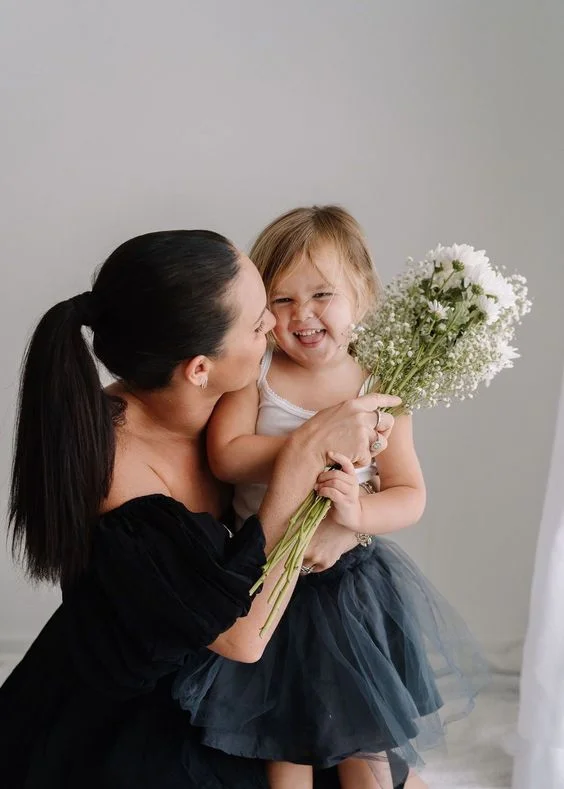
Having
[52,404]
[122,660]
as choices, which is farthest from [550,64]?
[122,660]

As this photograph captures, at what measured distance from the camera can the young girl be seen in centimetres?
174

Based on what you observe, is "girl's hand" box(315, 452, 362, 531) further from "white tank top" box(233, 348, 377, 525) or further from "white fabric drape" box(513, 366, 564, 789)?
"white fabric drape" box(513, 366, 564, 789)

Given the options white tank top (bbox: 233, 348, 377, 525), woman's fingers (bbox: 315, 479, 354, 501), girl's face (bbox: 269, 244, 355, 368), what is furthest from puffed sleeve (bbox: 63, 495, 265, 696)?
girl's face (bbox: 269, 244, 355, 368)

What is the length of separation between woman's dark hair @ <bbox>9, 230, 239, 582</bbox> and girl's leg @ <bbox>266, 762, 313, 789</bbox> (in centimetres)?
53

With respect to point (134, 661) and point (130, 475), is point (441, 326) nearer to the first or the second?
point (130, 475)

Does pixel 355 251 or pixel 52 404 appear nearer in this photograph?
pixel 52 404

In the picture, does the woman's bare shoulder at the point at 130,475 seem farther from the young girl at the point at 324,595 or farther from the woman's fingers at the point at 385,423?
the woman's fingers at the point at 385,423

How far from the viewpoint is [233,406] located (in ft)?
5.96

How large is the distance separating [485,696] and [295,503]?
53.8 inches

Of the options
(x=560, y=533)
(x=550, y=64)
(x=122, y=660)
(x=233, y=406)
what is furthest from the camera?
(x=550, y=64)

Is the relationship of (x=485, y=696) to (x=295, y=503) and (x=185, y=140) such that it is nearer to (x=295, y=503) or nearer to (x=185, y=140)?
(x=295, y=503)

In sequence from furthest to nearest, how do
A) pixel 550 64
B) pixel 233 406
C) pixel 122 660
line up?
1. pixel 550 64
2. pixel 233 406
3. pixel 122 660

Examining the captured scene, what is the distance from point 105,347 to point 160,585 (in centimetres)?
43

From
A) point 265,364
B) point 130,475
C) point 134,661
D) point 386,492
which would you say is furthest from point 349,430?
point 134,661
